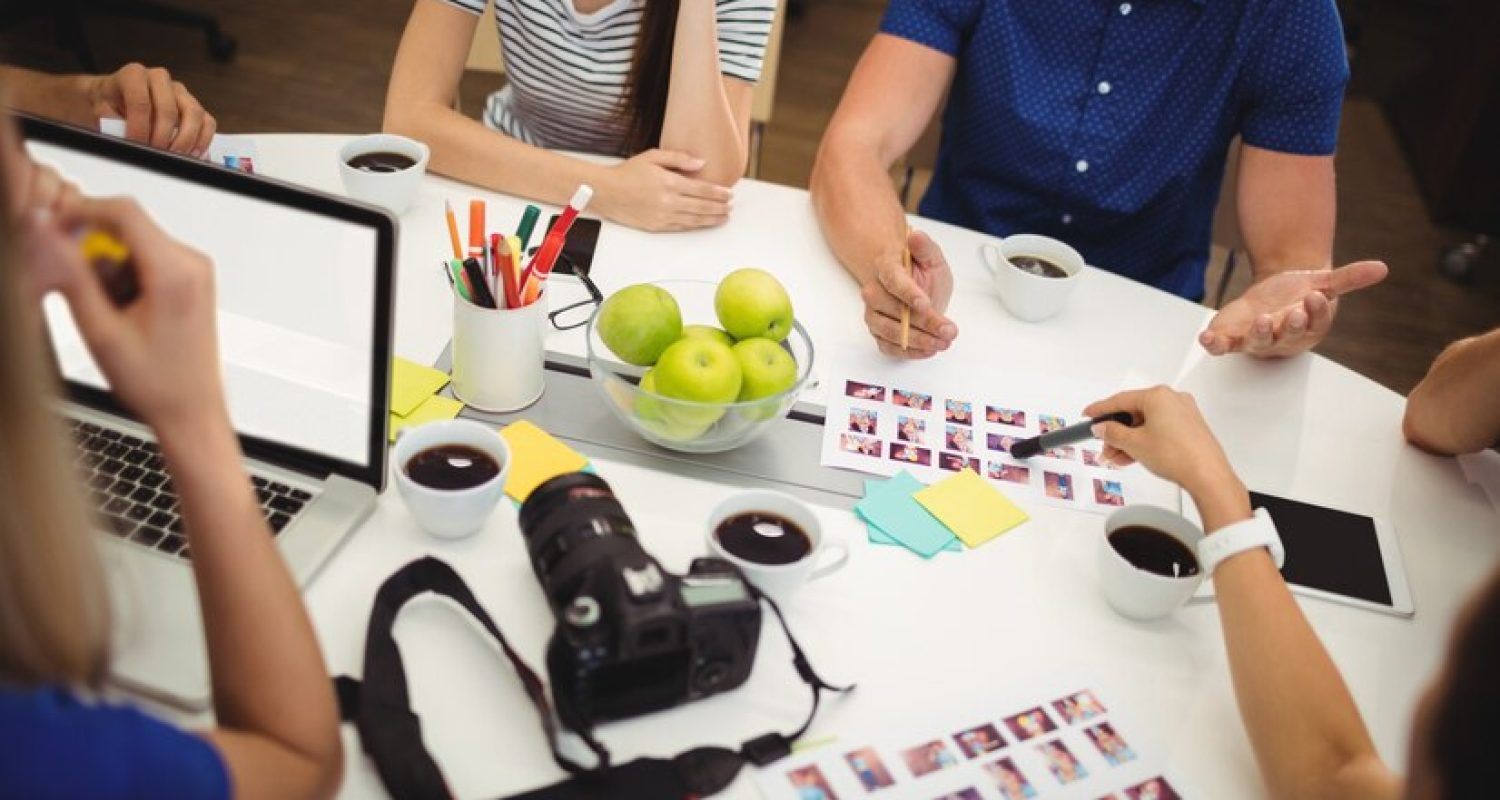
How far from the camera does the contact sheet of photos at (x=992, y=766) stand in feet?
2.73

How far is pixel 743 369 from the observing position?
110 centimetres

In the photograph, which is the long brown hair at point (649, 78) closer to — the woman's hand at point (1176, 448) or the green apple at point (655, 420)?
the green apple at point (655, 420)

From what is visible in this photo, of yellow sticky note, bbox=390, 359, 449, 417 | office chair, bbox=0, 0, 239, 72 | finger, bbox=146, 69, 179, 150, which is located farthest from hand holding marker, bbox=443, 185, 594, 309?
office chair, bbox=0, 0, 239, 72

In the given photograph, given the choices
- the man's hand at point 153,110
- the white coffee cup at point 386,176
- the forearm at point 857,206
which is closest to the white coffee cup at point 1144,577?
the forearm at point 857,206

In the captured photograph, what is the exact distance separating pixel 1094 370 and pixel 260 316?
2.90ft

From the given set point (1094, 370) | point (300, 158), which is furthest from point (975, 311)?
point (300, 158)

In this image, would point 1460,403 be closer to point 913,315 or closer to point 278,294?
point 913,315

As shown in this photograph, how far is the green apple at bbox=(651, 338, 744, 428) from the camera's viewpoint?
1.06m

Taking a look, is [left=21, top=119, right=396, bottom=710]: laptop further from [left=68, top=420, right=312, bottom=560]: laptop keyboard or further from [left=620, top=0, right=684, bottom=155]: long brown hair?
[left=620, top=0, right=684, bottom=155]: long brown hair

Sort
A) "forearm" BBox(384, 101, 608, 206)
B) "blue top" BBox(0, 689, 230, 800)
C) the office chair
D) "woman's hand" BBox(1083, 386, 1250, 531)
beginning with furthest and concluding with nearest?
the office chair < "forearm" BBox(384, 101, 608, 206) < "woman's hand" BBox(1083, 386, 1250, 531) < "blue top" BBox(0, 689, 230, 800)

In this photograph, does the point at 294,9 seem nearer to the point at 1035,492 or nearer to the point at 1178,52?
the point at 1178,52

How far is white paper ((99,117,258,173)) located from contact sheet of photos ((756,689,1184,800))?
87cm

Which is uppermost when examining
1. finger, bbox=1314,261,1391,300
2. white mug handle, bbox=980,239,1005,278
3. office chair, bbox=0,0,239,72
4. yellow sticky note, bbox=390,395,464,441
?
finger, bbox=1314,261,1391,300

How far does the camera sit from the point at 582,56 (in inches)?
67.1
